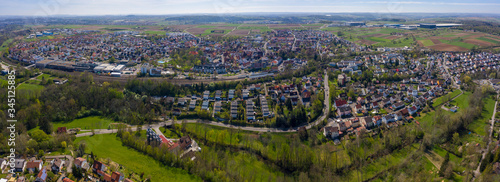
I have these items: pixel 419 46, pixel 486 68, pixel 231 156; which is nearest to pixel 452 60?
pixel 486 68

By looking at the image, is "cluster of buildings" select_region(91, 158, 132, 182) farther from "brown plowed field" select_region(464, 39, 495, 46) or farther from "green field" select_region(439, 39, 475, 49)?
"brown plowed field" select_region(464, 39, 495, 46)

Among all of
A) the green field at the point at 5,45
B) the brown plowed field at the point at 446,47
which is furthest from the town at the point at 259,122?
the green field at the point at 5,45

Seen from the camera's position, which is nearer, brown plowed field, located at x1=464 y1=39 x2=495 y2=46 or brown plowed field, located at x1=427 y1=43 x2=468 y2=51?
brown plowed field, located at x1=427 y1=43 x2=468 y2=51

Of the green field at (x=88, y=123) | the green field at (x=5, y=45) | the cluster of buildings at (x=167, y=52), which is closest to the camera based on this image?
the green field at (x=88, y=123)

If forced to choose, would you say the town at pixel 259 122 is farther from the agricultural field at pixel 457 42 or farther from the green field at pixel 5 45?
the green field at pixel 5 45

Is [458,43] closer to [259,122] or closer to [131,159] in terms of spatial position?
[259,122]

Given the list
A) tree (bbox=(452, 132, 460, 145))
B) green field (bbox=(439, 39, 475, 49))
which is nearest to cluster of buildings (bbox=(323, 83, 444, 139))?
tree (bbox=(452, 132, 460, 145))
